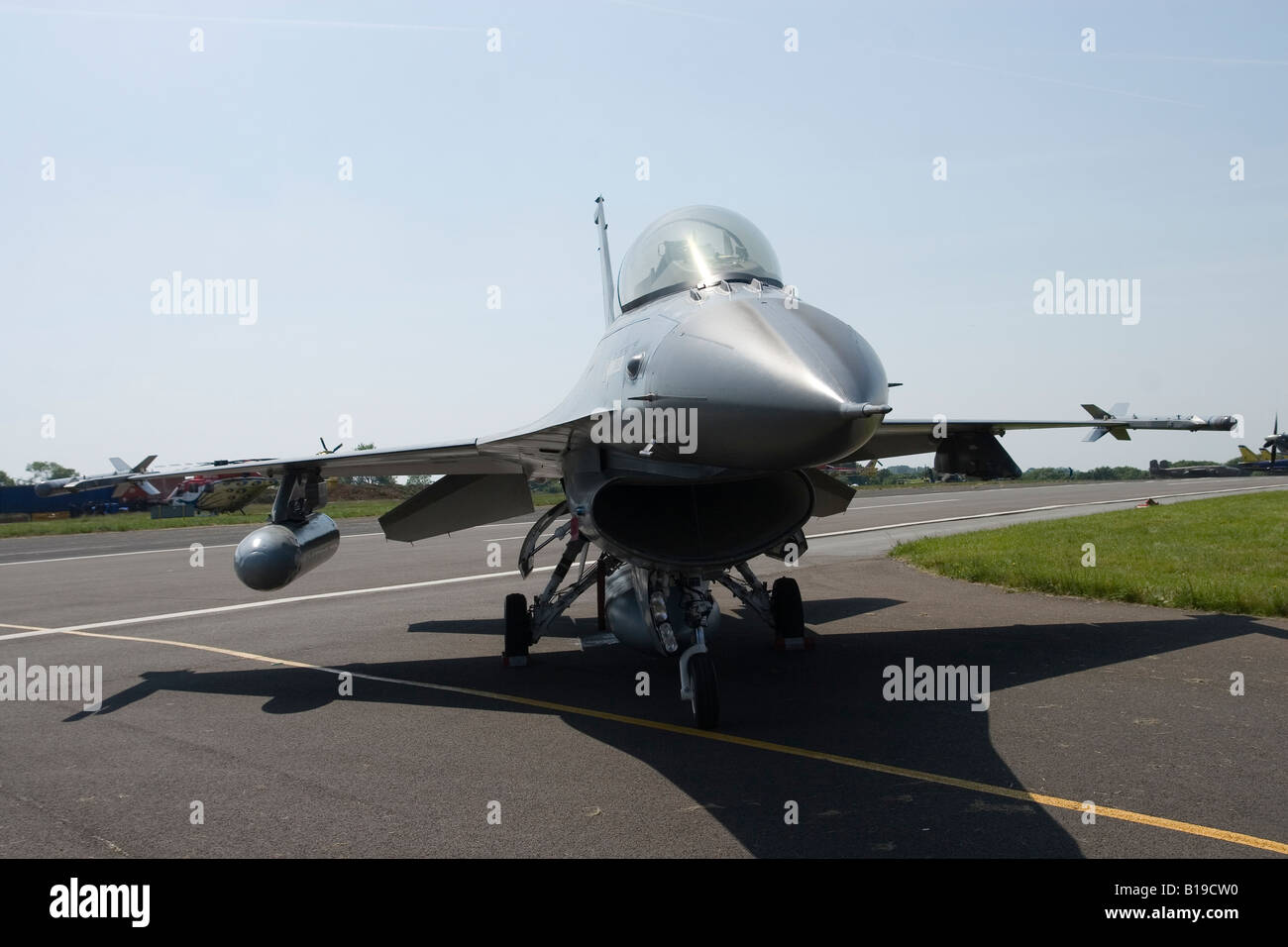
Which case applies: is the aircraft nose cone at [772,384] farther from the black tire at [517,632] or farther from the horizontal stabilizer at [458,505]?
the horizontal stabilizer at [458,505]

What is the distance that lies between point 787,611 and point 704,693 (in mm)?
3415

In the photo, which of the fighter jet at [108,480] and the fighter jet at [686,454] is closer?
the fighter jet at [686,454]

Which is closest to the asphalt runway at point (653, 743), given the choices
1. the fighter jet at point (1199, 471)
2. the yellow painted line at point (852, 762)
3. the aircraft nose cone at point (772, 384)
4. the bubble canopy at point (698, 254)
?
the yellow painted line at point (852, 762)

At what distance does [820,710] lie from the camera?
22.5ft

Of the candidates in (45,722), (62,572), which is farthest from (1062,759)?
(62,572)

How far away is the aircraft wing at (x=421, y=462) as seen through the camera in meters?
7.48

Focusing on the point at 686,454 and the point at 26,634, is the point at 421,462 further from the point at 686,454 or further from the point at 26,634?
the point at 26,634

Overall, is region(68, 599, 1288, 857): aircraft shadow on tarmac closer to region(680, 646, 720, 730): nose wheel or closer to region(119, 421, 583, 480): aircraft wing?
region(680, 646, 720, 730): nose wheel

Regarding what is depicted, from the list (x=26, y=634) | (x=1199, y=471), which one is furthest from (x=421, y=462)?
(x=1199, y=471)

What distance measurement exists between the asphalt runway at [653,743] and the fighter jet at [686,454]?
0.84 metres

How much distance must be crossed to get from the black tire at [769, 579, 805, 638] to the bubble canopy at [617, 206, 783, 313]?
3.65 m

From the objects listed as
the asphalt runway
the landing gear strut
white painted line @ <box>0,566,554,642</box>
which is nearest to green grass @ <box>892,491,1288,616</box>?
the asphalt runway
